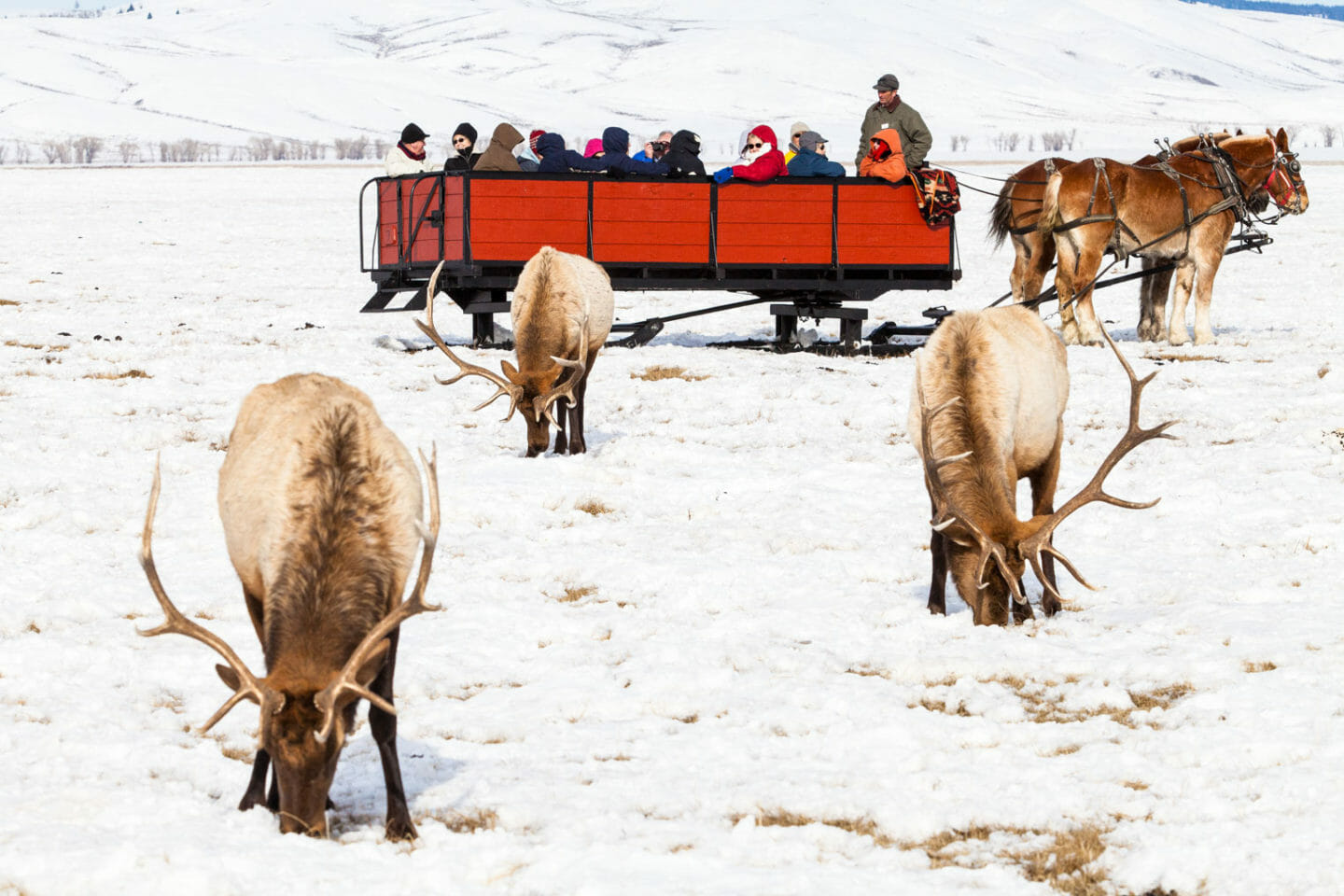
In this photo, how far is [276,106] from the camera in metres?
175

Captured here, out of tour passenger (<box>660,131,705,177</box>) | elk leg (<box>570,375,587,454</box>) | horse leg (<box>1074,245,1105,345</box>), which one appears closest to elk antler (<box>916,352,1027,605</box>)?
elk leg (<box>570,375,587,454</box>)

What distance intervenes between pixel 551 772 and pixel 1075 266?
12625mm

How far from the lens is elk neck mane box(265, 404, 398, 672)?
16.0 ft

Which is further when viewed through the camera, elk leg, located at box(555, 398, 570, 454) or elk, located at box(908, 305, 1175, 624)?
elk leg, located at box(555, 398, 570, 454)

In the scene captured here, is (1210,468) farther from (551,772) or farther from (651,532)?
(551,772)

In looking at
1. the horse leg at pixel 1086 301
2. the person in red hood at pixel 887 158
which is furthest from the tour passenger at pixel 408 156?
the horse leg at pixel 1086 301

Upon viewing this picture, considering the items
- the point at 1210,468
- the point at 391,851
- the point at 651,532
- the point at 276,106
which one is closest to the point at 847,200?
the point at 1210,468

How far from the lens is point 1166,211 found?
1694cm

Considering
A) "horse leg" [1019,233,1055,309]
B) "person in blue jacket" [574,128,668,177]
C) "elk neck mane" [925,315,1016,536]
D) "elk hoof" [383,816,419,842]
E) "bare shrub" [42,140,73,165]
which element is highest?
"bare shrub" [42,140,73,165]

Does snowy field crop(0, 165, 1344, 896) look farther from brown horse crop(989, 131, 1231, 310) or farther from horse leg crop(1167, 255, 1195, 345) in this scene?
brown horse crop(989, 131, 1231, 310)

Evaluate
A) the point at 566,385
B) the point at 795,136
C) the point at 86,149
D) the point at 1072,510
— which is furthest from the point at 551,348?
the point at 86,149

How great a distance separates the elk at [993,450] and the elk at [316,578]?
293 centimetres

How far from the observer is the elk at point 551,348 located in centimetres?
1163

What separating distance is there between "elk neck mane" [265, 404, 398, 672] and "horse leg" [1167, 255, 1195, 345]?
13.7 meters
